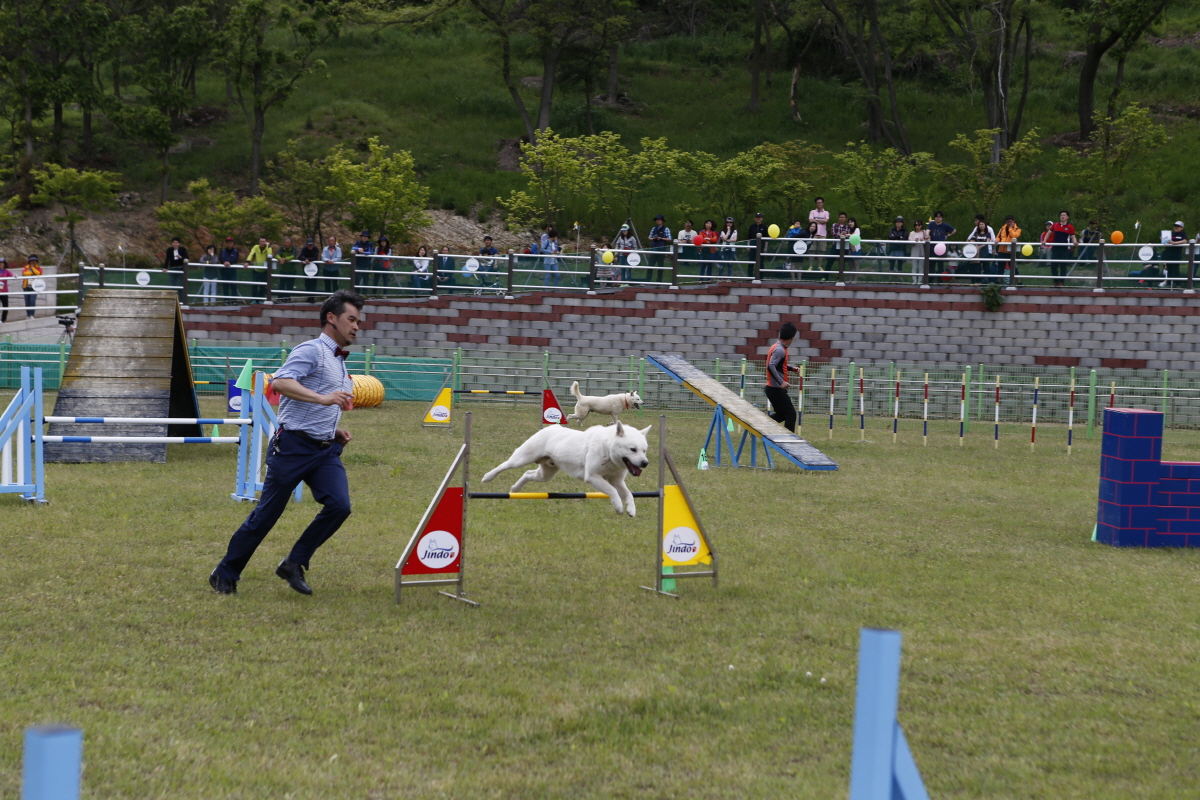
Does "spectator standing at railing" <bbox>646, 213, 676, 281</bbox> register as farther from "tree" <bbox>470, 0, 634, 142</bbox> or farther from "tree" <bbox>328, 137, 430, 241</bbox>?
"tree" <bbox>470, 0, 634, 142</bbox>

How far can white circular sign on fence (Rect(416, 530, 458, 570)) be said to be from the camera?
7.42 m

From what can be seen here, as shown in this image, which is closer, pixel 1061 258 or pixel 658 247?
pixel 1061 258

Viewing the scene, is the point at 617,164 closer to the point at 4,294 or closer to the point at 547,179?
the point at 547,179

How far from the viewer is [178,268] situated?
28.9 meters

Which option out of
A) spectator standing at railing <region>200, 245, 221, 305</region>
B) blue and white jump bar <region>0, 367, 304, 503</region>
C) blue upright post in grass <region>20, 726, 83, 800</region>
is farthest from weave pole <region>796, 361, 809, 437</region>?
blue upright post in grass <region>20, 726, 83, 800</region>

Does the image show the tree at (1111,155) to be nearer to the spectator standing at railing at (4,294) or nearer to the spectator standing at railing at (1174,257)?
the spectator standing at railing at (1174,257)

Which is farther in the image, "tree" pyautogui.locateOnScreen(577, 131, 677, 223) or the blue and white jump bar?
"tree" pyautogui.locateOnScreen(577, 131, 677, 223)

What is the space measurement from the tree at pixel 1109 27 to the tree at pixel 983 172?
418 centimetres

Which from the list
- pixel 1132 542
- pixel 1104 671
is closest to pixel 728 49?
pixel 1132 542

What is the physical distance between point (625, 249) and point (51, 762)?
2829 centimetres

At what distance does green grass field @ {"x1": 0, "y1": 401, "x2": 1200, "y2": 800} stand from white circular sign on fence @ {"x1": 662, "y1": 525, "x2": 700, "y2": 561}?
29 cm

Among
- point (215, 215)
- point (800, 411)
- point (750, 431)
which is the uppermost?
point (215, 215)

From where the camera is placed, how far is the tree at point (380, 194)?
3641 cm

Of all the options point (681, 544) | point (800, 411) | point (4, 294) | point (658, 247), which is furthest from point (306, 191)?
point (681, 544)
